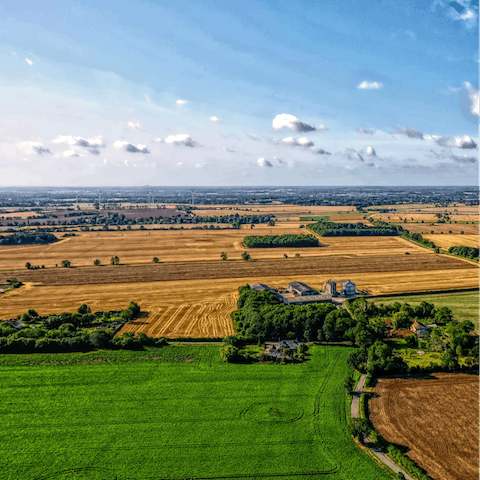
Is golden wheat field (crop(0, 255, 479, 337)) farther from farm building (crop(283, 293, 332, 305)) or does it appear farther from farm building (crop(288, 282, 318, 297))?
farm building (crop(283, 293, 332, 305))

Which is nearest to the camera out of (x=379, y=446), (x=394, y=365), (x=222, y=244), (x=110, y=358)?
(x=379, y=446)

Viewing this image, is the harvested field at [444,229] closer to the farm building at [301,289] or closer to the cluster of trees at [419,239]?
the cluster of trees at [419,239]

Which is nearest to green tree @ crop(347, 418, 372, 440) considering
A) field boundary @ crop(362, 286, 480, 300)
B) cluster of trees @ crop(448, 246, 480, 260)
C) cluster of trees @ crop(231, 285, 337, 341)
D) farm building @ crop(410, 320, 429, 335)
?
cluster of trees @ crop(231, 285, 337, 341)

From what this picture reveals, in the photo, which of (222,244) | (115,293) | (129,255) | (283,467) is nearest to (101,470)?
(283,467)

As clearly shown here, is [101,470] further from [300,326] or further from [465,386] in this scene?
[465,386]

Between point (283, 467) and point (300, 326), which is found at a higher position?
point (300, 326)

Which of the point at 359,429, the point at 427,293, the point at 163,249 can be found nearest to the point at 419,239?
the point at 427,293

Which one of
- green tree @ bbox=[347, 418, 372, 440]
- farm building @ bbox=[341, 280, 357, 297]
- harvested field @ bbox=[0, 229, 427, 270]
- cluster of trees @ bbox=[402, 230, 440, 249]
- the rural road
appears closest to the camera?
the rural road
